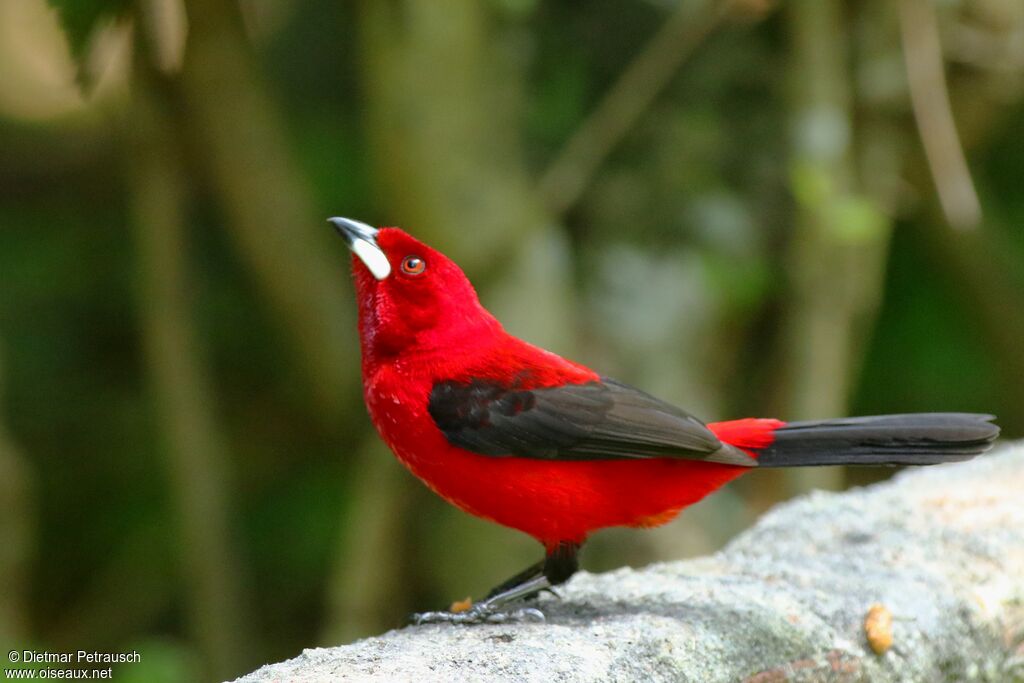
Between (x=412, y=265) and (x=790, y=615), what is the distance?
1230 mm

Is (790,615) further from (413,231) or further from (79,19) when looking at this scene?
(79,19)

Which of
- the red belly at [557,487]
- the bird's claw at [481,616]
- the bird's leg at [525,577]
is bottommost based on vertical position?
the bird's claw at [481,616]

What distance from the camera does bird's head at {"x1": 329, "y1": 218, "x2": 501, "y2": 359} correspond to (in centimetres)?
307

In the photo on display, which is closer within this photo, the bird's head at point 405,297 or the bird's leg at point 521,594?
the bird's leg at point 521,594

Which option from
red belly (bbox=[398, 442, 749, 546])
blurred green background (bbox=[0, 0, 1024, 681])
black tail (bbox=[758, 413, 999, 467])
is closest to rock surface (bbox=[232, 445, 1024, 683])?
red belly (bbox=[398, 442, 749, 546])

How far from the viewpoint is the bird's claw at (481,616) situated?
2930mm

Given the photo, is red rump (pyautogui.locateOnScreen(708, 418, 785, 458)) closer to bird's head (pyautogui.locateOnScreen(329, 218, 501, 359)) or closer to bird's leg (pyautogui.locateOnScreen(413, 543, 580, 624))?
bird's leg (pyautogui.locateOnScreen(413, 543, 580, 624))

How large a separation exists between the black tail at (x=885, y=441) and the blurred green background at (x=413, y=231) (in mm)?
1285

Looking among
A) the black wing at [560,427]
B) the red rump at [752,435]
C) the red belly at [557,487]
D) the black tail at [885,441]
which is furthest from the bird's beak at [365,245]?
the black tail at [885,441]

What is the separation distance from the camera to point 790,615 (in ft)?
9.32

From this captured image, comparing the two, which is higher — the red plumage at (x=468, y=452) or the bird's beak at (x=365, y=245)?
the bird's beak at (x=365, y=245)

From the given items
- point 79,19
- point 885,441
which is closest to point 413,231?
point 79,19

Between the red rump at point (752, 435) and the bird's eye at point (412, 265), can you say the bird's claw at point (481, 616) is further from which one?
the bird's eye at point (412, 265)

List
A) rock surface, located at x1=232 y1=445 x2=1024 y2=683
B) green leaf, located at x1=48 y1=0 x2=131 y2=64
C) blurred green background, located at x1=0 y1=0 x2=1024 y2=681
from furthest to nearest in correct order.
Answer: blurred green background, located at x1=0 y1=0 x2=1024 y2=681 < green leaf, located at x1=48 y1=0 x2=131 y2=64 < rock surface, located at x1=232 y1=445 x2=1024 y2=683
